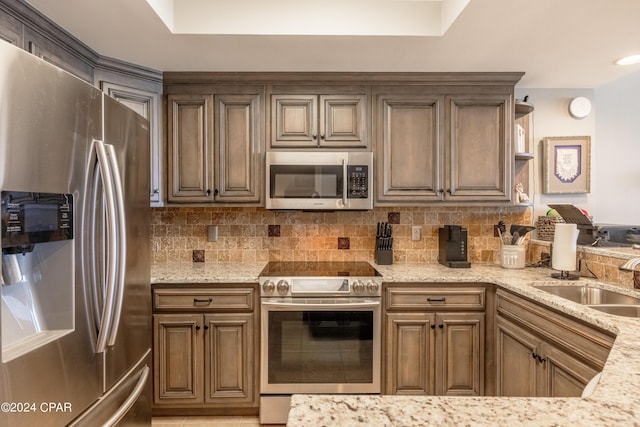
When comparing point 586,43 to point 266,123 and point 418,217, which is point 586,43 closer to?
point 418,217

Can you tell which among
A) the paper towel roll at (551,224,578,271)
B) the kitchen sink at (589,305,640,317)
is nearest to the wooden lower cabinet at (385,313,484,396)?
the paper towel roll at (551,224,578,271)

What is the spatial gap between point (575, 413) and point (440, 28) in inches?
75.2

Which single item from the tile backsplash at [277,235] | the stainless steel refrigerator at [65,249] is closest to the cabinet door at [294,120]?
the tile backsplash at [277,235]

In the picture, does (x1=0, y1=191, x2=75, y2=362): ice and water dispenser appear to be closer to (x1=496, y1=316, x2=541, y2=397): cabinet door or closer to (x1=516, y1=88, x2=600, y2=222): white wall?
(x1=496, y1=316, x2=541, y2=397): cabinet door

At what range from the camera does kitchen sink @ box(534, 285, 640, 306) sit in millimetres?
1882

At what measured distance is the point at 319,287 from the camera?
2256 mm

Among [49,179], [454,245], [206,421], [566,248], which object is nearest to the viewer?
[49,179]

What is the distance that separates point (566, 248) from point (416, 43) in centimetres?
152

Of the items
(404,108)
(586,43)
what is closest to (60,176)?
(404,108)

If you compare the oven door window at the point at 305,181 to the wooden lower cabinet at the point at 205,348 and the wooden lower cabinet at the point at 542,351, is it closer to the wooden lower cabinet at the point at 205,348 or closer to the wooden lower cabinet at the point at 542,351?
the wooden lower cabinet at the point at 205,348

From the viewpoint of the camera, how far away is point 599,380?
0.86 m

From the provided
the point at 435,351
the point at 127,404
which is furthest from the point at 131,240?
the point at 435,351

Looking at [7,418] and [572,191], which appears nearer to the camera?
[7,418]

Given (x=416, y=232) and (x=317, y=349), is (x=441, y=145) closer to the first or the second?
(x=416, y=232)
